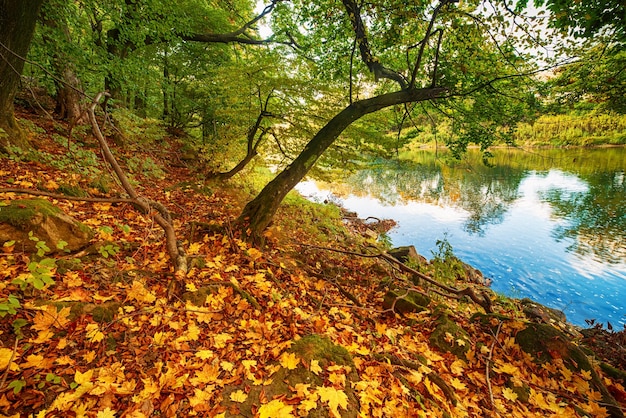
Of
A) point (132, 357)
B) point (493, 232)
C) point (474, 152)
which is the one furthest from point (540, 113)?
point (474, 152)

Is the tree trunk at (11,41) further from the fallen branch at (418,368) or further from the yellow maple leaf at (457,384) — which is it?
the yellow maple leaf at (457,384)

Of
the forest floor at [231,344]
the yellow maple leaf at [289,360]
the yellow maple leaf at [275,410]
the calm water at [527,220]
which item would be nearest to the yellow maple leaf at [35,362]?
the forest floor at [231,344]

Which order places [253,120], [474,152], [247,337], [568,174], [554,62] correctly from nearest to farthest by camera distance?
[247,337]
[554,62]
[253,120]
[568,174]
[474,152]

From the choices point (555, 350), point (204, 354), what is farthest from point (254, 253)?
point (555, 350)

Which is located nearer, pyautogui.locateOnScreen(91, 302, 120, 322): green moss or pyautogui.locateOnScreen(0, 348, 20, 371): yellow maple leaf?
pyautogui.locateOnScreen(0, 348, 20, 371): yellow maple leaf

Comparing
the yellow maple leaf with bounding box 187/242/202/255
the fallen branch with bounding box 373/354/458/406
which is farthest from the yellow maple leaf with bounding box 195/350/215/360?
the yellow maple leaf with bounding box 187/242/202/255

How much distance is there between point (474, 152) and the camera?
39312 millimetres

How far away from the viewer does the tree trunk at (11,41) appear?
4348 millimetres

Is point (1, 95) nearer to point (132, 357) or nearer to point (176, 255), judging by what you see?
point (176, 255)

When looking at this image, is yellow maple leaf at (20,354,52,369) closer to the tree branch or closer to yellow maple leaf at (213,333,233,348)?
yellow maple leaf at (213,333,233,348)

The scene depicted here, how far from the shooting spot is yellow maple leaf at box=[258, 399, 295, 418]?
1993mm

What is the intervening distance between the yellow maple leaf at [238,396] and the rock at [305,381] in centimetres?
2

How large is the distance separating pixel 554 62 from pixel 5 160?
9.02 meters

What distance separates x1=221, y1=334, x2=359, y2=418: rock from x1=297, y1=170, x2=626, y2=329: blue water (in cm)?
928
